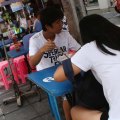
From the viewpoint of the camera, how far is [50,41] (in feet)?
10.4

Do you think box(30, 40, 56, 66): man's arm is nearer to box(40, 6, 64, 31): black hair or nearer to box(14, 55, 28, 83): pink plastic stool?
box(40, 6, 64, 31): black hair

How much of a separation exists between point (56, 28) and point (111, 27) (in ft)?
4.08

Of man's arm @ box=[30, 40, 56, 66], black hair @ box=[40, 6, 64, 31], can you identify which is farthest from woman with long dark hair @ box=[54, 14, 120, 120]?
black hair @ box=[40, 6, 64, 31]

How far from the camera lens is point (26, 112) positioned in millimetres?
4578

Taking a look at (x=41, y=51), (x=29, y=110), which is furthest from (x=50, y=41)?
(x=29, y=110)

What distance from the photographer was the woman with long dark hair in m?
2.12

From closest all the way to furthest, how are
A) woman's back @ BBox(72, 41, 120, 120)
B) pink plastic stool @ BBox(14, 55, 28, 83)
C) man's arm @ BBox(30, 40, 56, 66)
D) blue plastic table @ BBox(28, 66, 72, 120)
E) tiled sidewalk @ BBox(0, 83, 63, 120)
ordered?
woman's back @ BBox(72, 41, 120, 120), blue plastic table @ BBox(28, 66, 72, 120), man's arm @ BBox(30, 40, 56, 66), tiled sidewalk @ BBox(0, 83, 63, 120), pink plastic stool @ BBox(14, 55, 28, 83)

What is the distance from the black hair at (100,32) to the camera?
221 centimetres

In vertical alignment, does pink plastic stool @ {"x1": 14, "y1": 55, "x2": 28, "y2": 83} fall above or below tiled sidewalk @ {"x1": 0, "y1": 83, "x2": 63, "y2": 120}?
above

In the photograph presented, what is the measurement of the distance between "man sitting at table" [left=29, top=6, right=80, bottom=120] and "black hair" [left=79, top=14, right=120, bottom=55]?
2.72 ft

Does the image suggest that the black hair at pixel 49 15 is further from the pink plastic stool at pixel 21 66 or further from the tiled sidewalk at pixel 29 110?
the pink plastic stool at pixel 21 66

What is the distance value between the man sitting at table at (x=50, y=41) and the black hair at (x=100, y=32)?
83 cm

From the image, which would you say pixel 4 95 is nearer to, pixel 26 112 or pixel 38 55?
pixel 26 112

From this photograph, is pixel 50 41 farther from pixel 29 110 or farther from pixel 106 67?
pixel 29 110
